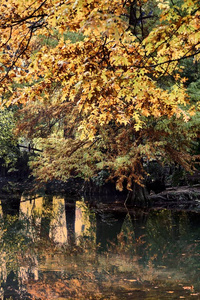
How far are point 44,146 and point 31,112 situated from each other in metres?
1.84

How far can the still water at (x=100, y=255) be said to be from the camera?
608 centimetres

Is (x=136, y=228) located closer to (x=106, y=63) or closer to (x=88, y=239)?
(x=88, y=239)

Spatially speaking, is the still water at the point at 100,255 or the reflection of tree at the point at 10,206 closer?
the still water at the point at 100,255

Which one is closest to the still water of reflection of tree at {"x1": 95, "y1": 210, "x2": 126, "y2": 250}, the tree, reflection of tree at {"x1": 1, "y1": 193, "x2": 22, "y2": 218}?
reflection of tree at {"x1": 95, "y1": 210, "x2": 126, "y2": 250}

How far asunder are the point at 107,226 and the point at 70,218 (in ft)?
7.59

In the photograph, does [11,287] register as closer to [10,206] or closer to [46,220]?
[46,220]

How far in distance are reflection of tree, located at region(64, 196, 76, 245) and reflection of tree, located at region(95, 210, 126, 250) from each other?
80cm

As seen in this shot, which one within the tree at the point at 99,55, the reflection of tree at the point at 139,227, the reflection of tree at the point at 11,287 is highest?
the tree at the point at 99,55

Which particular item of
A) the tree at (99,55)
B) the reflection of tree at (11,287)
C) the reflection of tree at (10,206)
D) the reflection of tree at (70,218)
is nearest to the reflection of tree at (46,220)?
the reflection of tree at (70,218)

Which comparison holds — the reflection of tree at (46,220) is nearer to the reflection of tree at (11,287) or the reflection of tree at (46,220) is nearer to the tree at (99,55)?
the reflection of tree at (11,287)

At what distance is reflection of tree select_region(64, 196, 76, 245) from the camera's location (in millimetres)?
10745

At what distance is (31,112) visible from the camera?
1673 centimetres

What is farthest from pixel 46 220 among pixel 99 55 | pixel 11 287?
pixel 99 55

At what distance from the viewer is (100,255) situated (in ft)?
28.1
